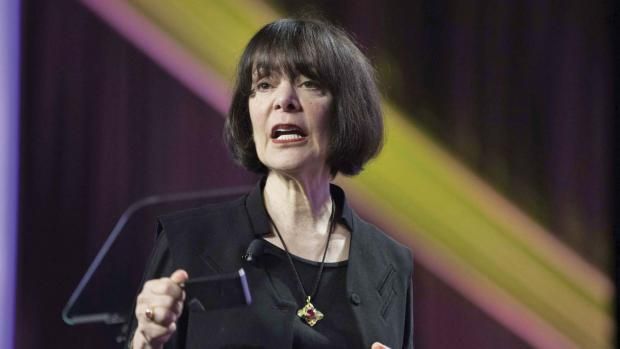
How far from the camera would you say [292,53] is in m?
1.54

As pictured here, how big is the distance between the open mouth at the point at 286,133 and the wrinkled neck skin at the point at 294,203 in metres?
0.07

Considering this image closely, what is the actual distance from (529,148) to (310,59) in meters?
1.55

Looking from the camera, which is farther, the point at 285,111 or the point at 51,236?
the point at 51,236

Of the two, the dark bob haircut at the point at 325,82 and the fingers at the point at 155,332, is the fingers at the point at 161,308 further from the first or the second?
the dark bob haircut at the point at 325,82

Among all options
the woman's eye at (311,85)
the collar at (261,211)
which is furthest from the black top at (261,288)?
the woman's eye at (311,85)

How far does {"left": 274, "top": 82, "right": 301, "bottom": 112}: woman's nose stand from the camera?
153 cm

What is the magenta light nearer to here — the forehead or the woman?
the woman

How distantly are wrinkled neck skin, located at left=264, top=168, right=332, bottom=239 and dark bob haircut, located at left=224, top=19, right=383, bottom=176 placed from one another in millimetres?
86

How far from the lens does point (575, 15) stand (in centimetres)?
293

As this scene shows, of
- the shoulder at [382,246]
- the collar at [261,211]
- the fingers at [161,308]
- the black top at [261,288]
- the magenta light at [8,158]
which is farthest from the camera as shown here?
the magenta light at [8,158]

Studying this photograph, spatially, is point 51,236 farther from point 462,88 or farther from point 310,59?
A: point 462,88

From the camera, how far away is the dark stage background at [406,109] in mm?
2463

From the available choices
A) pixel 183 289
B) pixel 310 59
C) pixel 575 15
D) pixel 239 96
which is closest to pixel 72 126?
pixel 239 96

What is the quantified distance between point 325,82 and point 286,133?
13cm
